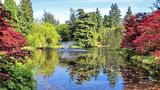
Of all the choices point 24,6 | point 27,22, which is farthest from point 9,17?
point 24,6

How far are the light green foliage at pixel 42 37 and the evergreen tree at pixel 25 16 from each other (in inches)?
49.1

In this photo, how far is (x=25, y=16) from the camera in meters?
71.4

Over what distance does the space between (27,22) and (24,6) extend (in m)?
6.09

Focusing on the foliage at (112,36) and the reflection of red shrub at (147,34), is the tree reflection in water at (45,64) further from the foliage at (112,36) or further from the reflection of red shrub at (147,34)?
the foliage at (112,36)

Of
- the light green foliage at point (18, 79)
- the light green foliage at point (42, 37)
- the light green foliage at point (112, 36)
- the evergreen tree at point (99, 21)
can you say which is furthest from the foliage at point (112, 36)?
the light green foliage at point (18, 79)

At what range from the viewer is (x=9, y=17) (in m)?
9.94

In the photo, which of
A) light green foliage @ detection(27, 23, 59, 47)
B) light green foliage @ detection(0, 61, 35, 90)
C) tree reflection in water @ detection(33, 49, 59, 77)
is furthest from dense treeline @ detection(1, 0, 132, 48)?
light green foliage @ detection(0, 61, 35, 90)

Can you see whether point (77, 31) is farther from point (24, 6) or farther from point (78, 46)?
point (24, 6)

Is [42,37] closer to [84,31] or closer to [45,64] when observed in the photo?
[84,31]

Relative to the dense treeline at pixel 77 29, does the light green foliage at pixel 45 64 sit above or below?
below

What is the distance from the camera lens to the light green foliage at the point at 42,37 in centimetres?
6825

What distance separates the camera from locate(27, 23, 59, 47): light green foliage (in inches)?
2687

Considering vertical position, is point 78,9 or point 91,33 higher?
point 78,9

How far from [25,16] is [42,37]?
532 cm
